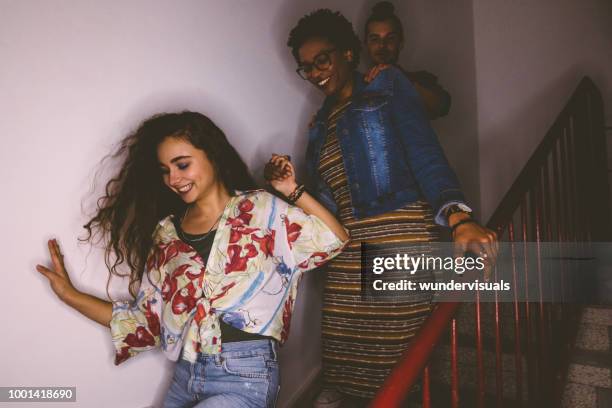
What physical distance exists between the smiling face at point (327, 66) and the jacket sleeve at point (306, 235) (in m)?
0.63

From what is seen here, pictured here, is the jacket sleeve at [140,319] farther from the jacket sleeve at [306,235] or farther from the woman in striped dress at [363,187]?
the woman in striped dress at [363,187]

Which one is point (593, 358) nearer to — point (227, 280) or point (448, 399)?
point (448, 399)

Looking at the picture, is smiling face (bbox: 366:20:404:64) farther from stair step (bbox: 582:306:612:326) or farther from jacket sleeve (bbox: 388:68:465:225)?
stair step (bbox: 582:306:612:326)

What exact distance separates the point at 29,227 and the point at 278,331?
0.86 meters

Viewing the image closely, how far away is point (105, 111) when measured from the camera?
5.10ft

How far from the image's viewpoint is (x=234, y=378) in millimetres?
1325

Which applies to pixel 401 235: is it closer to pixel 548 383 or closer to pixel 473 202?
pixel 548 383

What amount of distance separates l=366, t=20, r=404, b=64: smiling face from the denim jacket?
0.90m

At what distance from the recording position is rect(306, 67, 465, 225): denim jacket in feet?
5.35

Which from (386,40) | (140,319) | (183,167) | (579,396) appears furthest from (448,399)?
(386,40)

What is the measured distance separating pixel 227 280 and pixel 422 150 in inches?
32.1

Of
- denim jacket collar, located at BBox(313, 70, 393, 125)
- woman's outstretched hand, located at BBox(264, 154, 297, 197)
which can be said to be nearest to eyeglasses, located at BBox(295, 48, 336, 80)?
denim jacket collar, located at BBox(313, 70, 393, 125)

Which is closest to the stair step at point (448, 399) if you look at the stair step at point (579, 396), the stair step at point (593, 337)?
the stair step at point (579, 396)

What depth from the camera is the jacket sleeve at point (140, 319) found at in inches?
58.4
